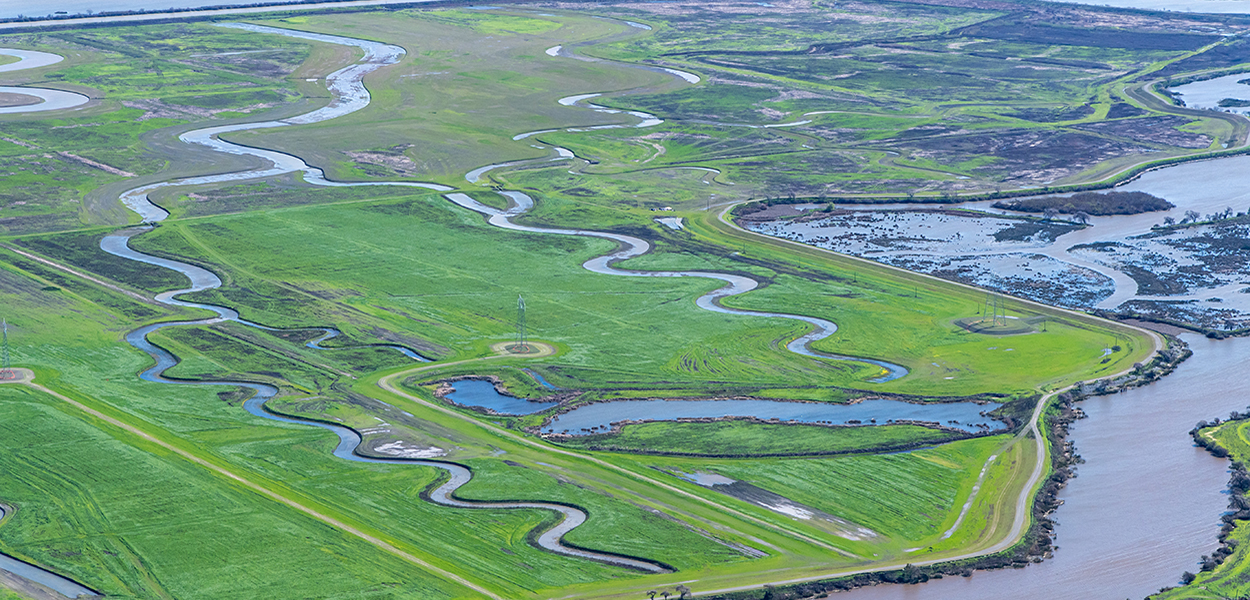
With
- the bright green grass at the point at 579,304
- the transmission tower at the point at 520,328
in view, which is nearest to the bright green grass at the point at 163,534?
the bright green grass at the point at 579,304

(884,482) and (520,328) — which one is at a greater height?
(884,482)

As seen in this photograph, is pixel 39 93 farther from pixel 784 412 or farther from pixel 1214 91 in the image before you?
pixel 1214 91

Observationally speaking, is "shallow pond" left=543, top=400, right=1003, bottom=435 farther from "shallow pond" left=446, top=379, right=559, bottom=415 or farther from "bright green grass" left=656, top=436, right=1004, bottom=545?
"bright green grass" left=656, top=436, right=1004, bottom=545

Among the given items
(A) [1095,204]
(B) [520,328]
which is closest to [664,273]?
(B) [520,328]

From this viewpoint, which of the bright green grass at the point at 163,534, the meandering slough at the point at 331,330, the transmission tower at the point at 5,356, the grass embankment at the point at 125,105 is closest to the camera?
the bright green grass at the point at 163,534

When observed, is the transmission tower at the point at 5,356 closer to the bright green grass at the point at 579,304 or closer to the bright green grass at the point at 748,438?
the bright green grass at the point at 579,304
